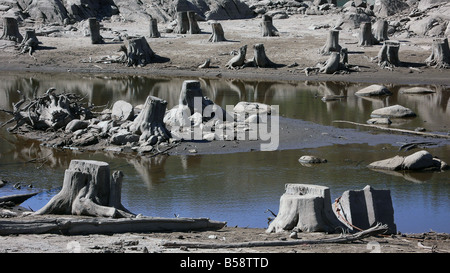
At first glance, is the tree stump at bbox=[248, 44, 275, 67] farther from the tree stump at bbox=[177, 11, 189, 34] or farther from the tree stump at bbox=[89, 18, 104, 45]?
the tree stump at bbox=[89, 18, 104, 45]

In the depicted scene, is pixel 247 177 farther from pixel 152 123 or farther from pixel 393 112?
pixel 393 112

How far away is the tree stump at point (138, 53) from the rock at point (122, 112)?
11068 millimetres

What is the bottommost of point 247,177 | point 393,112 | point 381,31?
point 247,177

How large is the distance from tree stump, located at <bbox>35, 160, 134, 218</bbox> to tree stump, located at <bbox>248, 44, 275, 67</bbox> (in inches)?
721

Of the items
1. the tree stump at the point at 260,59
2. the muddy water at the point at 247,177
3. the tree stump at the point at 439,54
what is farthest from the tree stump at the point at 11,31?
the tree stump at the point at 439,54

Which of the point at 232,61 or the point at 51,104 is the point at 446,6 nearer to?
the point at 232,61

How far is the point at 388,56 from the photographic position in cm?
2664

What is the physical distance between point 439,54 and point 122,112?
45.0 ft

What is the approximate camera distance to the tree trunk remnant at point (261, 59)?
27528 millimetres

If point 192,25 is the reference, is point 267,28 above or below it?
below

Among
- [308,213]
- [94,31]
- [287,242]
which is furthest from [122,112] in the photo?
[94,31]

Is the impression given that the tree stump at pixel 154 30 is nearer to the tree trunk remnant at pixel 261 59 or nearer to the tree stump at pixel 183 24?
the tree stump at pixel 183 24

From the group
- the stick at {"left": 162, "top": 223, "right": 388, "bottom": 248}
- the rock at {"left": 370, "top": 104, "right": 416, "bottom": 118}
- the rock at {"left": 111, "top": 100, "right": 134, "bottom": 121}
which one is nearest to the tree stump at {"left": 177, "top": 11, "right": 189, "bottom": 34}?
the rock at {"left": 111, "top": 100, "right": 134, "bottom": 121}
